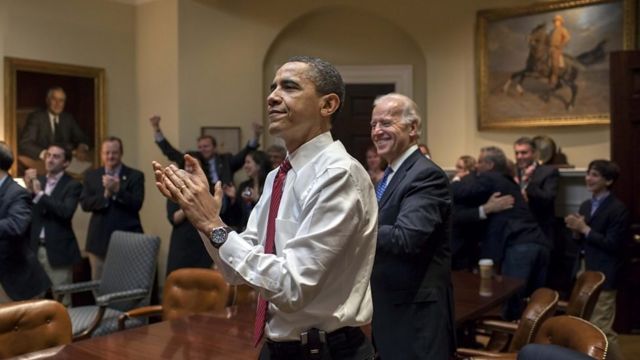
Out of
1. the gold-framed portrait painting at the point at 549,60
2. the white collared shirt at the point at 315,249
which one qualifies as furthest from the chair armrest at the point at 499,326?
the gold-framed portrait painting at the point at 549,60

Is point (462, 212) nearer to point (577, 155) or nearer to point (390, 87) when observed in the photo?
point (577, 155)

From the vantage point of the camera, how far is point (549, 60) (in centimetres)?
589

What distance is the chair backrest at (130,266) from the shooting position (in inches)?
154

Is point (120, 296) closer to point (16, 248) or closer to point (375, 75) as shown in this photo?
point (16, 248)

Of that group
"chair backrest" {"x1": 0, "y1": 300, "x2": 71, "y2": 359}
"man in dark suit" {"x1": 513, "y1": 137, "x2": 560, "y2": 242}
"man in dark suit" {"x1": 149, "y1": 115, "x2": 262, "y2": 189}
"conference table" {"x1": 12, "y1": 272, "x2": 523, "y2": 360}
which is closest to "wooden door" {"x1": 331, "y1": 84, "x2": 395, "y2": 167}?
"man in dark suit" {"x1": 149, "y1": 115, "x2": 262, "y2": 189}

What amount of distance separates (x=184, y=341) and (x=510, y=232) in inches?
117

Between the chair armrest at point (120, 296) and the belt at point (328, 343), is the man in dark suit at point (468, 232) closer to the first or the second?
the chair armrest at point (120, 296)

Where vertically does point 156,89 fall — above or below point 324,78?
above

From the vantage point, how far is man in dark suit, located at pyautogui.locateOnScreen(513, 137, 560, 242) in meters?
5.15

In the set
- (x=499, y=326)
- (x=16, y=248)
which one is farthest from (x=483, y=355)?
(x=16, y=248)

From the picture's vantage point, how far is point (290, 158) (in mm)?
1505

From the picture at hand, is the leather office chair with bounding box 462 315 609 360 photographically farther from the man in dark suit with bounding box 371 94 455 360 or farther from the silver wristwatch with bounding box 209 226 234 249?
the silver wristwatch with bounding box 209 226 234 249

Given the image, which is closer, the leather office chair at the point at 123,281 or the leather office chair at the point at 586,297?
the leather office chair at the point at 586,297

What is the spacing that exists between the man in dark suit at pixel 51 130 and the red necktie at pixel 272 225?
475 cm
